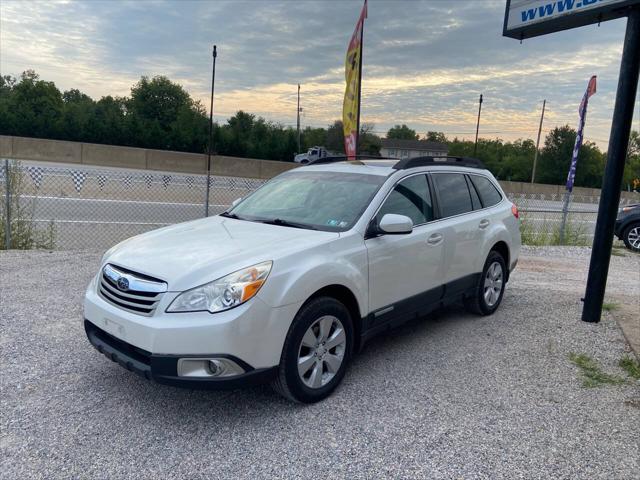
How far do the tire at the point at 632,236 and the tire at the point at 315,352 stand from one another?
11393 mm

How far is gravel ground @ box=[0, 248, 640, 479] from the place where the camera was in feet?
9.65

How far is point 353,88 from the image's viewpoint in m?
9.52

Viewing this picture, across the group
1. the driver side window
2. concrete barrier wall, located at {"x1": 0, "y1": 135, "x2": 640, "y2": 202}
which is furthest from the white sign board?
concrete barrier wall, located at {"x1": 0, "y1": 135, "x2": 640, "y2": 202}

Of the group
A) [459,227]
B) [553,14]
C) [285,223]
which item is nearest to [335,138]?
[553,14]

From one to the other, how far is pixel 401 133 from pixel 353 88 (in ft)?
369

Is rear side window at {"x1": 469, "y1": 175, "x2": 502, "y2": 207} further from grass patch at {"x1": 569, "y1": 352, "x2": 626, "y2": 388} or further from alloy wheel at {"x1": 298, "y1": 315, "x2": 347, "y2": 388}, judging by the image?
alloy wheel at {"x1": 298, "y1": 315, "x2": 347, "y2": 388}

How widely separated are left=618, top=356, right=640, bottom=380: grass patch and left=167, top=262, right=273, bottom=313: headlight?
11.4ft

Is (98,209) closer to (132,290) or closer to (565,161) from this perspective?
(132,290)

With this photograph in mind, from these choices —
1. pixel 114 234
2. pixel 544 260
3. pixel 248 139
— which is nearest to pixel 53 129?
pixel 248 139

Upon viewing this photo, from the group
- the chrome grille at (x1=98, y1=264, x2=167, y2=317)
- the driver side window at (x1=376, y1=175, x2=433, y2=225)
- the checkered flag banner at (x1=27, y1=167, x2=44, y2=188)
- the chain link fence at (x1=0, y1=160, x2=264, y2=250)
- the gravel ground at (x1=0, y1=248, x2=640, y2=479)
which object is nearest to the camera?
the gravel ground at (x1=0, y1=248, x2=640, y2=479)

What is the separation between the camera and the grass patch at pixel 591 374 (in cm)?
420

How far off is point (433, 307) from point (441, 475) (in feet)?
7.01

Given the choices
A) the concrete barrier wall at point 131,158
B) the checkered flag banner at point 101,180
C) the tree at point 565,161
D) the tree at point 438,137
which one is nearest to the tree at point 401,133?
the tree at point 438,137

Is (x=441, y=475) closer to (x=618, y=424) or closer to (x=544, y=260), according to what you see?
(x=618, y=424)
